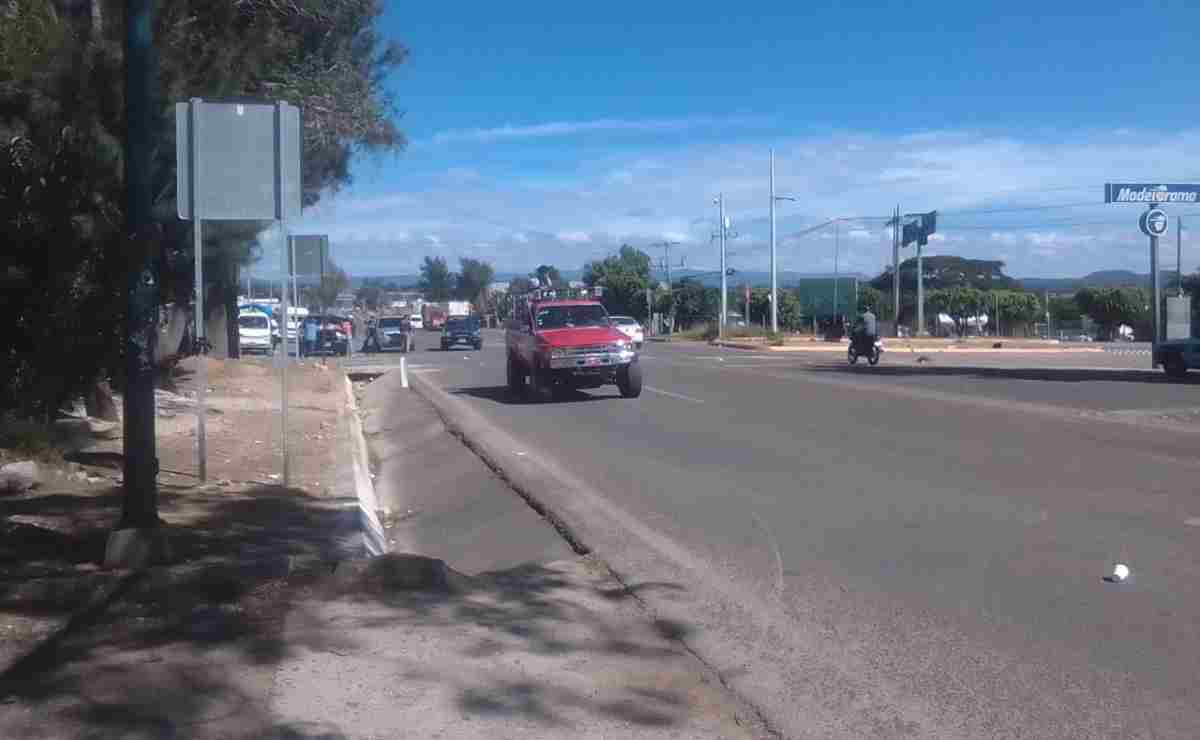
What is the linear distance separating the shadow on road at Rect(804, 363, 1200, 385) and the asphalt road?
9424 millimetres

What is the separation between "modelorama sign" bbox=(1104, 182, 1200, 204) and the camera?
38.8 metres

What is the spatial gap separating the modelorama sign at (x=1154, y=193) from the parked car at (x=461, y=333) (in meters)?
28.3

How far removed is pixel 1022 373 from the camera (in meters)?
34.0

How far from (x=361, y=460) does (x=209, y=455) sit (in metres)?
2.18

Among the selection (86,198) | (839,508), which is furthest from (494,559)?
(86,198)

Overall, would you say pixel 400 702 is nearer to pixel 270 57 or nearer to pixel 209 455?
pixel 209 455

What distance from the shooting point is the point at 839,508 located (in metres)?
11.7

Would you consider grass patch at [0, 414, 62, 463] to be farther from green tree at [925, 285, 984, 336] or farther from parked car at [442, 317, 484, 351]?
green tree at [925, 285, 984, 336]

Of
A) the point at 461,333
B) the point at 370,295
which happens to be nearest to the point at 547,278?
the point at 461,333

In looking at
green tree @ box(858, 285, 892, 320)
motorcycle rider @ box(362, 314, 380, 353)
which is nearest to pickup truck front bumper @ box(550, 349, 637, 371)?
motorcycle rider @ box(362, 314, 380, 353)

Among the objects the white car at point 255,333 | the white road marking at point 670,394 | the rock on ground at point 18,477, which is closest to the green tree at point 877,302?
the white car at point 255,333

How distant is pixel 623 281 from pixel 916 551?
3391 inches

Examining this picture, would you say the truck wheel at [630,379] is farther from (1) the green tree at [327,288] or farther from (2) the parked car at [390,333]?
(2) the parked car at [390,333]

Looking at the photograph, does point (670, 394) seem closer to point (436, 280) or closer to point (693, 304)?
point (693, 304)
